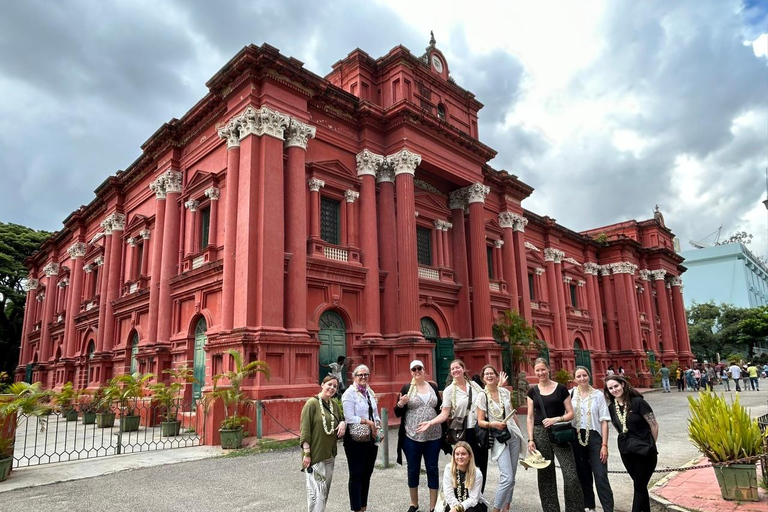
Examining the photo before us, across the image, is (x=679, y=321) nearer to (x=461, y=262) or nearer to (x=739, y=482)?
(x=461, y=262)

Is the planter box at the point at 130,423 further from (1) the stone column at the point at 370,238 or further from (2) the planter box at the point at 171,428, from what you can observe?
(1) the stone column at the point at 370,238

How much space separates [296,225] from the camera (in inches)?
590

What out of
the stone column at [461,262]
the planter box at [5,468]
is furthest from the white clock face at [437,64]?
the planter box at [5,468]

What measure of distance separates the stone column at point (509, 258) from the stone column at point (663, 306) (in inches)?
786

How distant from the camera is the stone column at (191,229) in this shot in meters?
17.6

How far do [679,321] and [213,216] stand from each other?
3784cm

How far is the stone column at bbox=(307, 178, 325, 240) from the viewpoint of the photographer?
1631cm

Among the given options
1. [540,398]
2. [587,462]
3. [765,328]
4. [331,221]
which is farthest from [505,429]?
[765,328]

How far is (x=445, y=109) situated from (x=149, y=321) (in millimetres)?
14109

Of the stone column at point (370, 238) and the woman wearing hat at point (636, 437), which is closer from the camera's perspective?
the woman wearing hat at point (636, 437)

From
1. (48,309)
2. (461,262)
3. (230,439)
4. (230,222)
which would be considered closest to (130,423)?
(230,439)

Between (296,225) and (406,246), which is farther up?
(296,225)

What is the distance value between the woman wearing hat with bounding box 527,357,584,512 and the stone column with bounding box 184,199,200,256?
566 inches

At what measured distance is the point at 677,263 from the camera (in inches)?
1631
